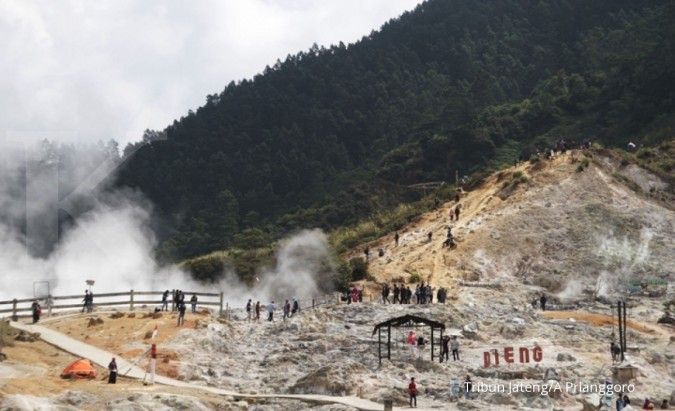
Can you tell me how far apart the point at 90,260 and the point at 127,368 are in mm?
33309

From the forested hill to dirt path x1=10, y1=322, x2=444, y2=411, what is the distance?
58.9 m

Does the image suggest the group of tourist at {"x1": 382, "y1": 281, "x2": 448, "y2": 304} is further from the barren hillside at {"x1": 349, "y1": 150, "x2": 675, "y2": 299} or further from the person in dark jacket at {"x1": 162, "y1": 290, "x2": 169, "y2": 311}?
the person in dark jacket at {"x1": 162, "y1": 290, "x2": 169, "y2": 311}

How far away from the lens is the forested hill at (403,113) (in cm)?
10575

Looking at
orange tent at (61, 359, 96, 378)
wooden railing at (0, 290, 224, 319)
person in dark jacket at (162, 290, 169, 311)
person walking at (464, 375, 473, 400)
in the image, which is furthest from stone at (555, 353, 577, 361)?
person in dark jacket at (162, 290, 169, 311)

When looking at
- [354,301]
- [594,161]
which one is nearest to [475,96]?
[594,161]

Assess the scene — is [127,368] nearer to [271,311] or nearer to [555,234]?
[271,311]

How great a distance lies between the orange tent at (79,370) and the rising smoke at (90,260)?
63.8 ft

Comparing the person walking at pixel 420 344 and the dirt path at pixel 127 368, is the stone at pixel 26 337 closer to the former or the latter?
the dirt path at pixel 127 368

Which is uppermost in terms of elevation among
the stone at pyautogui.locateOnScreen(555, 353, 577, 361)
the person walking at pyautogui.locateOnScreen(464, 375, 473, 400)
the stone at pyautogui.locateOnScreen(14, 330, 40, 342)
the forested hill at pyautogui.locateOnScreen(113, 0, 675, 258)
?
the forested hill at pyautogui.locateOnScreen(113, 0, 675, 258)

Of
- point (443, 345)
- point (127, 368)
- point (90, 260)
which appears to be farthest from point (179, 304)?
point (90, 260)

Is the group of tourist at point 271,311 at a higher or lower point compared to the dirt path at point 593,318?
higher

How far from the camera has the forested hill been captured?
106 meters

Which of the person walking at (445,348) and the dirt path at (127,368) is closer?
the dirt path at (127,368)

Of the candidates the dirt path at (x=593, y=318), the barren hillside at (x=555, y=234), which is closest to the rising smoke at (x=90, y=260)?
the barren hillside at (x=555, y=234)
